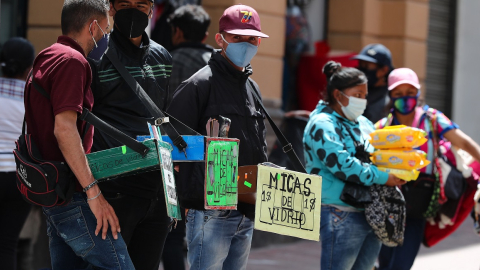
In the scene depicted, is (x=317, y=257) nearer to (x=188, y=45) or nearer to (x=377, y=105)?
(x=377, y=105)

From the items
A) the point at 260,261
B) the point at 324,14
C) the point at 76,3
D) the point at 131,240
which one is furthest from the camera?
the point at 324,14

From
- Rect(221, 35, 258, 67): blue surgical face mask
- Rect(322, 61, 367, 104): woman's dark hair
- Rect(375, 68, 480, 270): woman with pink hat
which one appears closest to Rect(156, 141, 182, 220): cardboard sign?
Rect(221, 35, 258, 67): blue surgical face mask

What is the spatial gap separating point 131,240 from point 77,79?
986mm

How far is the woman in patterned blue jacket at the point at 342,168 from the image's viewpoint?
15.2 ft

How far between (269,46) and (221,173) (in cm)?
516

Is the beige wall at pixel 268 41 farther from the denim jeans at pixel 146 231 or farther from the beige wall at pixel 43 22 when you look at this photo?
the denim jeans at pixel 146 231

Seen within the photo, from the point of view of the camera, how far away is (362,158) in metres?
4.77

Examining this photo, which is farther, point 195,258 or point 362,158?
point 362,158

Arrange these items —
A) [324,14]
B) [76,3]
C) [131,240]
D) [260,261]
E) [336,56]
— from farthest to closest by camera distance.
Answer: [324,14] < [336,56] < [260,261] < [131,240] < [76,3]

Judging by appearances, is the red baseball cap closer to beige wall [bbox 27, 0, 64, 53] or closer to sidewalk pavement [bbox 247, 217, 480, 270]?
beige wall [bbox 27, 0, 64, 53]

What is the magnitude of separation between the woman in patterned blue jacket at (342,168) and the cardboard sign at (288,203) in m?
0.91

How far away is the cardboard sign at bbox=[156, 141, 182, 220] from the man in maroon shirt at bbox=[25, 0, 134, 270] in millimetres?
245

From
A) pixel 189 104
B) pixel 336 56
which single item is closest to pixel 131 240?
pixel 189 104

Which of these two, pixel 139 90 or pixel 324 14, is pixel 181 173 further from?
pixel 324 14
